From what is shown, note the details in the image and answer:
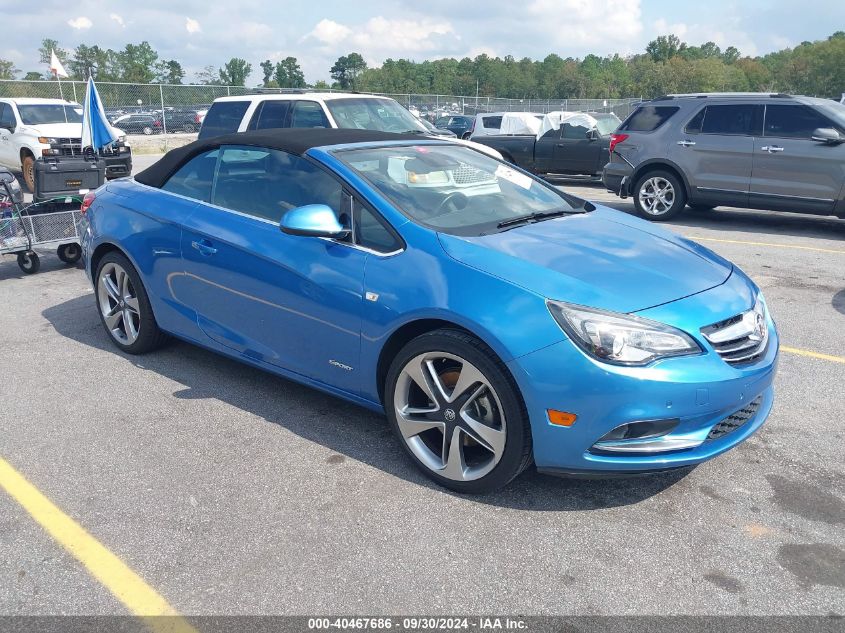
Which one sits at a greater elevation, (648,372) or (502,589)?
(648,372)

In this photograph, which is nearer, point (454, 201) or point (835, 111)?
point (454, 201)

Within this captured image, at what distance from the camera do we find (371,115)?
984 centimetres

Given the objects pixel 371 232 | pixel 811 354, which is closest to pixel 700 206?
pixel 811 354

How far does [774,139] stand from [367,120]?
17.7 feet

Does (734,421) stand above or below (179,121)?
below

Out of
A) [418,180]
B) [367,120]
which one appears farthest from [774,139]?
[418,180]

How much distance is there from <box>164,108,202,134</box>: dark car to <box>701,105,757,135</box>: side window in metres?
23.1

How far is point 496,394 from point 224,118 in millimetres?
8186

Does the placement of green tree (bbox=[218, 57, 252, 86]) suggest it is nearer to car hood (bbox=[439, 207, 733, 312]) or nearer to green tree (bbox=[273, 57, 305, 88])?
green tree (bbox=[273, 57, 305, 88])

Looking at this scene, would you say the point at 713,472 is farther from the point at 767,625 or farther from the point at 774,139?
the point at 774,139

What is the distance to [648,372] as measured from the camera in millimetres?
2896

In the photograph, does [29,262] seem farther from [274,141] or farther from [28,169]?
[28,169]

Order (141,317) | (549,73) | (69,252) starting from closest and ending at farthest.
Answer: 1. (141,317)
2. (69,252)
3. (549,73)

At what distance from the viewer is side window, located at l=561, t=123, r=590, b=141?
51.4ft
